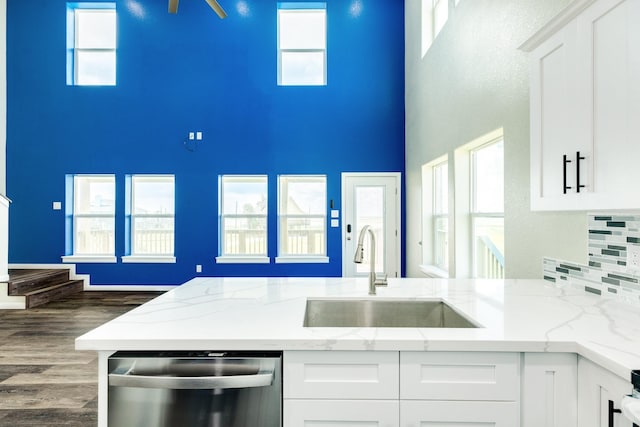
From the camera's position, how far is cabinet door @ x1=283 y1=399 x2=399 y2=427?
1.22 meters

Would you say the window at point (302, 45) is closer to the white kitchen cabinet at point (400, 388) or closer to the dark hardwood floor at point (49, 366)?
the dark hardwood floor at point (49, 366)

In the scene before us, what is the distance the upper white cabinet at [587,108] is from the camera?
1217 mm

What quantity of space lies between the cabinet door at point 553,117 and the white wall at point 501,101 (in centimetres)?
46

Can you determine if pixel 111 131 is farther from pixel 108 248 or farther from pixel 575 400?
pixel 575 400

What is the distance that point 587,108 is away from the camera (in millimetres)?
1393

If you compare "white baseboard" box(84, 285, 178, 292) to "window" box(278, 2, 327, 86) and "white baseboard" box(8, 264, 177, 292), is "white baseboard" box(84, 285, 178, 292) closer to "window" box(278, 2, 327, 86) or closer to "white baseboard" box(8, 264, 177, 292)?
"white baseboard" box(8, 264, 177, 292)

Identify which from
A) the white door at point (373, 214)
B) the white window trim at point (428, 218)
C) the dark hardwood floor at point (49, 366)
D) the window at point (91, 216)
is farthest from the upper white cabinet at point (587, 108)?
the window at point (91, 216)

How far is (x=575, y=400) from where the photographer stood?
1179mm

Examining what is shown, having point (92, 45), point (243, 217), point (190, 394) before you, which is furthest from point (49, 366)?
point (92, 45)

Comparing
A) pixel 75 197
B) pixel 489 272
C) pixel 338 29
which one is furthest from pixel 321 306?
pixel 75 197

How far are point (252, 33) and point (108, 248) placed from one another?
4.08 metres

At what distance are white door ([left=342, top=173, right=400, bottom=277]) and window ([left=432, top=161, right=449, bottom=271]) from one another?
3.60ft

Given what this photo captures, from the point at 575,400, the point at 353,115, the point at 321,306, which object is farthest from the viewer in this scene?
the point at 353,115

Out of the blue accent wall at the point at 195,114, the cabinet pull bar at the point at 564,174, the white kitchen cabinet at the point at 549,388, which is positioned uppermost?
the blue accent wall at the point at 195,114
